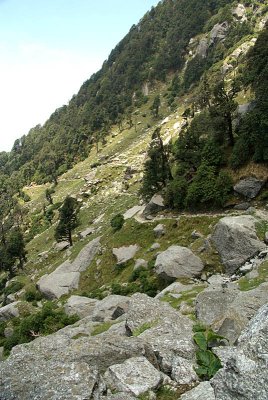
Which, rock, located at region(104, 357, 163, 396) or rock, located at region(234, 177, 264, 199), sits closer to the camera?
rock, located at region(104, 357, 163, 396)

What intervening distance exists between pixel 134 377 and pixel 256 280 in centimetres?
1959

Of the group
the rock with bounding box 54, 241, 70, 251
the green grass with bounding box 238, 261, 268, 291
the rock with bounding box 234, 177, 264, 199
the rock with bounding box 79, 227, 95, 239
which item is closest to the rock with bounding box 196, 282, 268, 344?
the green grass with bounding box 238, 261, 268, 291

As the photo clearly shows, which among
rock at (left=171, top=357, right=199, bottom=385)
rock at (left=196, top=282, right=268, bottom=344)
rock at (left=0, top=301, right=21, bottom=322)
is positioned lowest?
rock at (left=0, top=301, right=21, bottom=322)

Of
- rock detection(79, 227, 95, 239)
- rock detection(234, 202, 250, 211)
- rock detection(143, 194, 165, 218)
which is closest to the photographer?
rock detection(234, 202, 250, 211)

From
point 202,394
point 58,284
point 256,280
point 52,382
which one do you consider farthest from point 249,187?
point 52,382

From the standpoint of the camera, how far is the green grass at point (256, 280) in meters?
29.1

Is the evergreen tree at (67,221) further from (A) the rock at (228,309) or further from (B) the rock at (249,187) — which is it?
(A) the rock at (228,309)

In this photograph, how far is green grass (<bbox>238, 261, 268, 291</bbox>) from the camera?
29.1 m

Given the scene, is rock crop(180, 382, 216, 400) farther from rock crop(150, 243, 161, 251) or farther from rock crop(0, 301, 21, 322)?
rock crop(0, 301, 21, 322)

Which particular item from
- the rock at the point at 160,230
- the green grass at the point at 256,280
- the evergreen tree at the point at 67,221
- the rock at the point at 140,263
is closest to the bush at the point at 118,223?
the rock at the point at 160,230

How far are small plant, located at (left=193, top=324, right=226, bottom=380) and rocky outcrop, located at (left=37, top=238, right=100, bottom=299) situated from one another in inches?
1725

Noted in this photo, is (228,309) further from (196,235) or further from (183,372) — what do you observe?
(196,235)

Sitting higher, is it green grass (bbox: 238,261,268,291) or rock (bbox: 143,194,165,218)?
rock (bbox: 143,194,165,218)

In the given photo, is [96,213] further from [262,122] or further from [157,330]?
[157,330]
